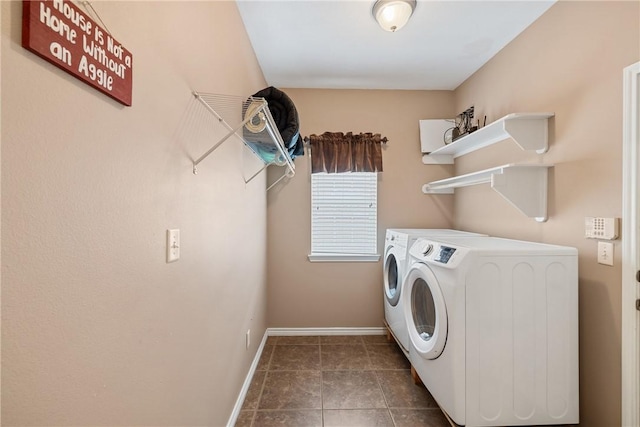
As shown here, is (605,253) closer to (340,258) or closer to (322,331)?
(340,258)

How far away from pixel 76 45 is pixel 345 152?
97.0 inches

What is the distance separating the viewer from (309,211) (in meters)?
2.92

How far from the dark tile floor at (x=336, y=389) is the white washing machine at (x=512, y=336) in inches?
19.1

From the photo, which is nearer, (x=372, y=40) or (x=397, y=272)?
(x=372, y=40)

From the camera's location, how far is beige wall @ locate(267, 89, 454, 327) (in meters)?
2.91

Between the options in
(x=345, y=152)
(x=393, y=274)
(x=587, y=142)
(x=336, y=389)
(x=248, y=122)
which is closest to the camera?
(x=248, y=122)

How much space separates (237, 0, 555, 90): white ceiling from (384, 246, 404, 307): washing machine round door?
5.49ft

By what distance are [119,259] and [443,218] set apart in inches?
116

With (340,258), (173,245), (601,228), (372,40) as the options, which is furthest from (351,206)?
(173,245)

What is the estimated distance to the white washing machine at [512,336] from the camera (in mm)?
1414

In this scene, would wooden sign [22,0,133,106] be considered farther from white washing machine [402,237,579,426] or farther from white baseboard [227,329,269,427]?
white baseboard [227,329,269,427]

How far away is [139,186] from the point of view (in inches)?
30.7

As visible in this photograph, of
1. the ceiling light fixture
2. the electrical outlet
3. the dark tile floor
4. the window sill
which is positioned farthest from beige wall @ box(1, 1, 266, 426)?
the electrical outlet

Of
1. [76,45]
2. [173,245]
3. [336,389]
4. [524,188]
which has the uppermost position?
[76,45]
